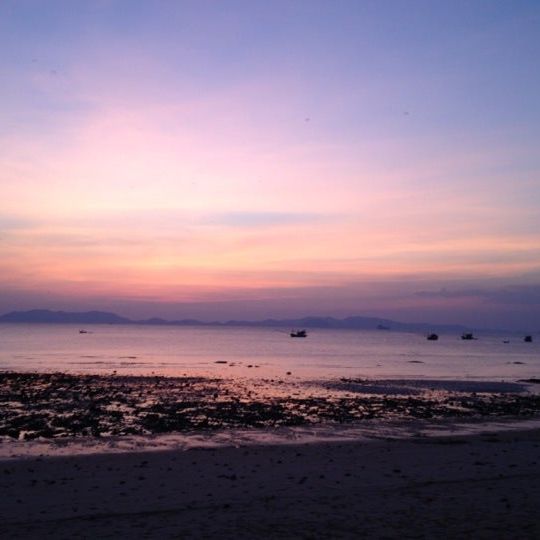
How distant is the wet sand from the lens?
428 inches

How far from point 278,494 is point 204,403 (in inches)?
808

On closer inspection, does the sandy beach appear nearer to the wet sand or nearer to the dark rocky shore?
the wet sand

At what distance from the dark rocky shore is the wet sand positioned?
734cm

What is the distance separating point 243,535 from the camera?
1047cm

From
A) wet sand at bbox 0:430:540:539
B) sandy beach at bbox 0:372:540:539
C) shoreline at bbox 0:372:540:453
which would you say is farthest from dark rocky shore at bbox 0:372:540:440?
wet sand at bbox 0:430:540:539

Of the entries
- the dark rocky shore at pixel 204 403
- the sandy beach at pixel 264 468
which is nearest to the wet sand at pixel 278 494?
the sandy beach at pixel 264 468

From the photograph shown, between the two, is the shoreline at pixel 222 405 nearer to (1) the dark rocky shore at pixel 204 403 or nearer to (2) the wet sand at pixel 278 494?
(1) the dark rocky shore at pixel 204 403

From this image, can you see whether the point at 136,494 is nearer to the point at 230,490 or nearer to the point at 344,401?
the point at 230,490

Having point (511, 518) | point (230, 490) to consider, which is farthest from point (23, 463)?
point (511, 518)

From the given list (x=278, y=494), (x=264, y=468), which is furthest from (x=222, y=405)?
(x=278, y=494)

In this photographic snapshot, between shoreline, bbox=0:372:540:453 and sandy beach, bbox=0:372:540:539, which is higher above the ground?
sandy beach, bbox=0:372:540:539

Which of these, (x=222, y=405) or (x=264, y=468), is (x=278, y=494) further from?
(x=222, y=405)

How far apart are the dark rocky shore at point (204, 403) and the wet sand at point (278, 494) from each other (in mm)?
7336

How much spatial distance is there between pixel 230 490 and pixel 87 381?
34188 mm
